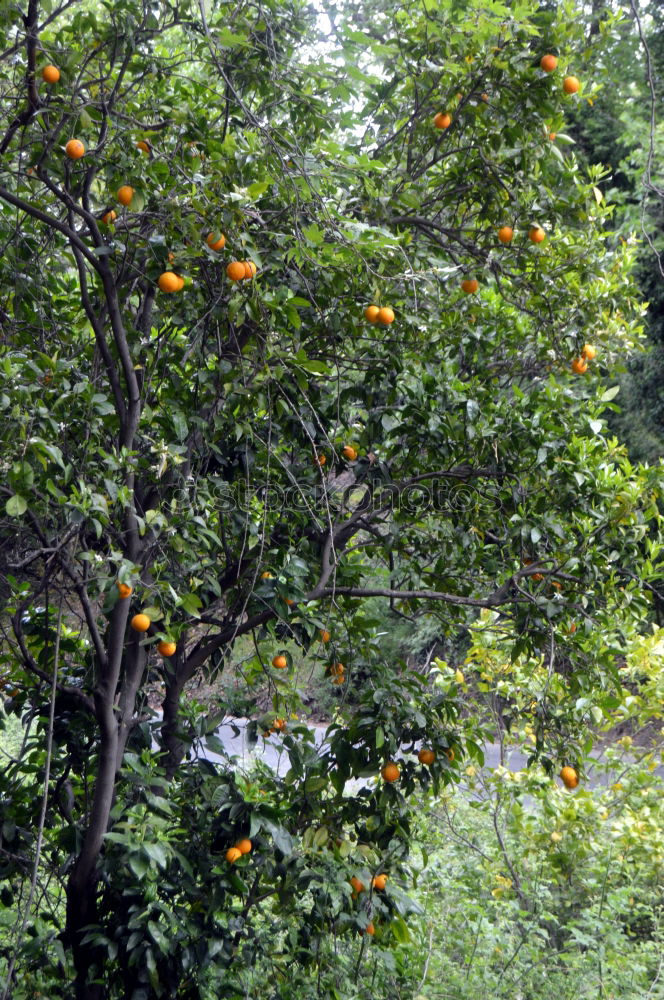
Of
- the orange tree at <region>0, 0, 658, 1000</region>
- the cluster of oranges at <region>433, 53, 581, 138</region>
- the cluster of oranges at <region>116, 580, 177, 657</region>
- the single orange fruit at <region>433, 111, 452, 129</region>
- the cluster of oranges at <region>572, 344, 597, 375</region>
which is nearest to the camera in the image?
the cluster of oranges at <region>116, 580, 177, 657</region>

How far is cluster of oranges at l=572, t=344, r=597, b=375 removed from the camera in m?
2.74

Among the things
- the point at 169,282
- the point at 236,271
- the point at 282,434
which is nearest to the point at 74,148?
the point at 169,282

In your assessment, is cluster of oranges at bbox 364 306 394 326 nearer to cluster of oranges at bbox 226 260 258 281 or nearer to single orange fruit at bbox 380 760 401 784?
cluster of oranges at bbox 226 260 258 281

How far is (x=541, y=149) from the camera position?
101 inches

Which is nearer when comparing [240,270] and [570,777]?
[240,270]

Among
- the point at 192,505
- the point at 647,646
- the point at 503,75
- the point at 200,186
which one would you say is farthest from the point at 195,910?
the point at 503,75

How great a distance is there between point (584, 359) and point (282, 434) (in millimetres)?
978

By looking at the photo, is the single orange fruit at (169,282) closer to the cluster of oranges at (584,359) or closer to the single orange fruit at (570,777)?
the cluster of oranges at (584,359)

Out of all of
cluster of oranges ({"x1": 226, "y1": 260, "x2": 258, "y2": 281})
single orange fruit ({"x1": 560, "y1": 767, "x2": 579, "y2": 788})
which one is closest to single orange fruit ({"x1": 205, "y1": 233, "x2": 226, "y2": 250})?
cluster of oranges ({"x1": 226, "y1": 260, "x2": 258, "y2": 281})

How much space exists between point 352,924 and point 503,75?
2480mm

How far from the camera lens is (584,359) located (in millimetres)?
2779

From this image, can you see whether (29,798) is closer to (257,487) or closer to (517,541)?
(257,487)

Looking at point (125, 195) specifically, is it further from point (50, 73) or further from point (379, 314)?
point (379, 314)

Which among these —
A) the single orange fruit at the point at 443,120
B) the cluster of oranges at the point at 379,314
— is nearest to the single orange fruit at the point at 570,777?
the cluster of oranges at the point at 379,314
